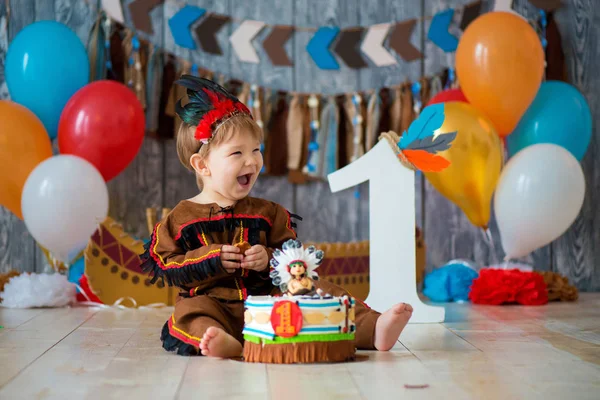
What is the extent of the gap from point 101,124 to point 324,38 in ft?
4.39

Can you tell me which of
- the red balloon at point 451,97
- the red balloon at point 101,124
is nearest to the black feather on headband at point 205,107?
the red balloon at point 101,124

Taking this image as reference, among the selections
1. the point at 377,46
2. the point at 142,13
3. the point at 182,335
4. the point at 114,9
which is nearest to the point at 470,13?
the point at 377,46

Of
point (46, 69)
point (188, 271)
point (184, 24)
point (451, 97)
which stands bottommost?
point (188, 271)

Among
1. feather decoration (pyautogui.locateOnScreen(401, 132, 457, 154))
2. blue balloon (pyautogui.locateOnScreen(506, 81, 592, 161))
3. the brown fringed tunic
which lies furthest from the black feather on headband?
blue balloon (pyautogui.locateOnScreen(506, 81, 592, 161))

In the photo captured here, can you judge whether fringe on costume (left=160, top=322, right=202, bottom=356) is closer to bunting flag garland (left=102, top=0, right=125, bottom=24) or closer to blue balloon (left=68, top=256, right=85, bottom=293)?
blue balloon (left=68, top=256, right=85, bottom=293)

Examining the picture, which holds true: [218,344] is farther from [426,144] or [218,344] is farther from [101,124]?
[101,124]

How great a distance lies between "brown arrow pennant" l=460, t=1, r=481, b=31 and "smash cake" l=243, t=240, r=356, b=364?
2491 mm

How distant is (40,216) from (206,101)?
4.28 ft

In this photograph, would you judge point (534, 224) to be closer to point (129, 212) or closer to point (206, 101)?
point (206, 101)

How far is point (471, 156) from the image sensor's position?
10.3 ft

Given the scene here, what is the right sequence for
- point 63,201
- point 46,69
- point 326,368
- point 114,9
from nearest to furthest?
point 326,368, point 63,201, point 46,69, point 114,9

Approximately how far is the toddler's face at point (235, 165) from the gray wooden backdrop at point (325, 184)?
77.9 inches

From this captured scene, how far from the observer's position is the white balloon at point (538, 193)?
10.1ft

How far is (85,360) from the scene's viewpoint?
1725 mm
